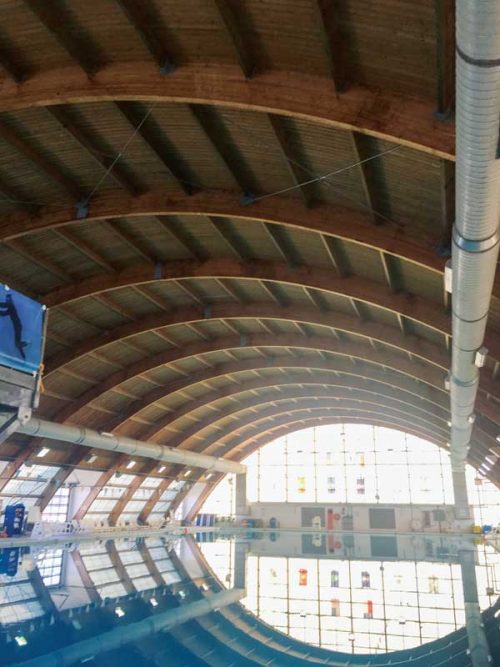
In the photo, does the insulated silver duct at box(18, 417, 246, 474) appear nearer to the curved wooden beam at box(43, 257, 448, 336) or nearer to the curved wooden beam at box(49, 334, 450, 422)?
the curved wooden beam at box(49, 334, 450, 422)

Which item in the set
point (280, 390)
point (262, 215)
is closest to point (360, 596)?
point (262, 215)

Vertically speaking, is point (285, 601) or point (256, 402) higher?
point (256, 402)

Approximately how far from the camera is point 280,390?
155ft

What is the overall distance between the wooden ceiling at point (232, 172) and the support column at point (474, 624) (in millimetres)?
8200

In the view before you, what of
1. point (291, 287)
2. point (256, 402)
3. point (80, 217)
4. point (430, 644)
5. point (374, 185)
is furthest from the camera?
point (256, 402)

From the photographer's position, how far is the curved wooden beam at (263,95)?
10.7m

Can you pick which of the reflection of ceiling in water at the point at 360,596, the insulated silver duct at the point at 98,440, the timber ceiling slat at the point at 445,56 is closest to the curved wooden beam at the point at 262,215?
the timber ceiling slat at the point at 445,56

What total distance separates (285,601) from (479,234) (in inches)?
536

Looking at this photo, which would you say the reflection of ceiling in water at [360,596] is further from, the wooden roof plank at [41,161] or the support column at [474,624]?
the wooden roof plank at [41,161]

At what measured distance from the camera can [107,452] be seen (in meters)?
43.2

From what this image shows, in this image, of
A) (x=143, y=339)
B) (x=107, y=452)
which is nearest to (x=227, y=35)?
(x=143, y=339)

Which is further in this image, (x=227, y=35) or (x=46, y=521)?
(x=46, y=521)

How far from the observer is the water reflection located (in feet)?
40.1

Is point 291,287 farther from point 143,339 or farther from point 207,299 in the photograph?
point 143,339
